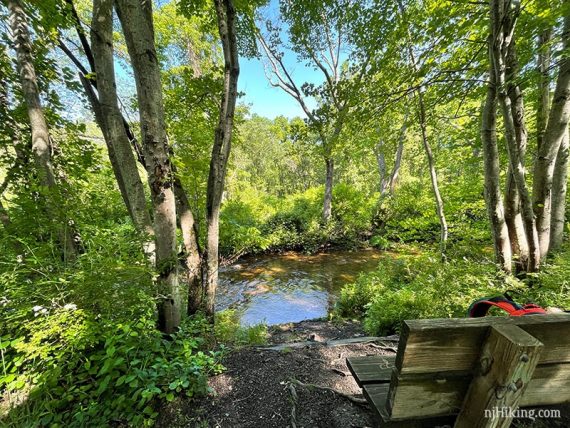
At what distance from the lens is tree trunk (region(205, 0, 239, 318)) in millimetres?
2832

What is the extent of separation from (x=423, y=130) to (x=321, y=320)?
4538 mm

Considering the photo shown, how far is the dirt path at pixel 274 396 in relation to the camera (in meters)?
1.69

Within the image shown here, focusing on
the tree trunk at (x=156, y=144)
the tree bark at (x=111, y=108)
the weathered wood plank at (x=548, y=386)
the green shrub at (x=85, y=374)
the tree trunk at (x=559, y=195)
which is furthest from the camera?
the tree trunk at (x=559, y=195)

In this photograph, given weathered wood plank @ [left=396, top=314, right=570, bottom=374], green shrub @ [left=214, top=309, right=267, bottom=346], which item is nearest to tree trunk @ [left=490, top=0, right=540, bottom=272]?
weathered wood plank @ [left=396, top=314, right=570, bottom=374]

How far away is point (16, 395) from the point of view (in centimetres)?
158

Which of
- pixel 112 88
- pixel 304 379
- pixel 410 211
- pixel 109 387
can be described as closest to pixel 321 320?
pixel 304 379

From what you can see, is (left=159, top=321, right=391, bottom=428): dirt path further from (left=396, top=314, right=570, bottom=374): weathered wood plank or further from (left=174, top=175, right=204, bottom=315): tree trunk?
(left=396, top=314, right=570, bottom=374): weathered wood plank

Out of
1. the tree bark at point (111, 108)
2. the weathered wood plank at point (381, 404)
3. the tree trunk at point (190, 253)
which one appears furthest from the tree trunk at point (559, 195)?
the tree bark at point (111, 108)

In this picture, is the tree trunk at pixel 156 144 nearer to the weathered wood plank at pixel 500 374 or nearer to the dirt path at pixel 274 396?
the dirt path at pixel 274 396

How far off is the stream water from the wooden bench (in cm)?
451

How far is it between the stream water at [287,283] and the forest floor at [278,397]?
9.06ft

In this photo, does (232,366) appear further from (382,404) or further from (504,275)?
(504,275)

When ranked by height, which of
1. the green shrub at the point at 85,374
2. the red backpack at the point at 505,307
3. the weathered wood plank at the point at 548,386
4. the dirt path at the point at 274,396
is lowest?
the dirt path at the point at 274,396

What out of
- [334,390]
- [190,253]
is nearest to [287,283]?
[190,253]
